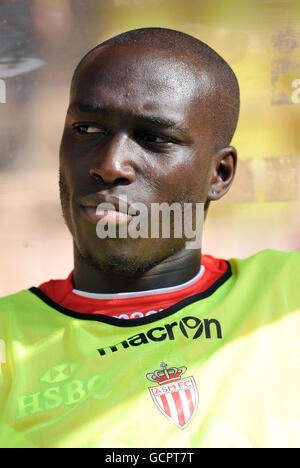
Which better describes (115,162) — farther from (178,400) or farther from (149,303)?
(178,400)

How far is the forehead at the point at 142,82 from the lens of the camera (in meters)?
1.68

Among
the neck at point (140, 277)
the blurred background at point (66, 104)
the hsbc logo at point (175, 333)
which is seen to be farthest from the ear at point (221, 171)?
the blurred background at point (66, 104)

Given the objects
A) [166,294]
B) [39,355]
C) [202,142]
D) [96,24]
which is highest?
[96,24]

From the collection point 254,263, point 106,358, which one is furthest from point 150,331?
point 254,263

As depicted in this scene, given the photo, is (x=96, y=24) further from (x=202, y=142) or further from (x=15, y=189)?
(x=202, y=142)

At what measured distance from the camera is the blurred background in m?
2.53

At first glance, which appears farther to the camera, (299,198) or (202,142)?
(299,198)

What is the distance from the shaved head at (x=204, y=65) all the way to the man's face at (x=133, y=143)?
20 millimetres

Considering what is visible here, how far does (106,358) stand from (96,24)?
5.15ft


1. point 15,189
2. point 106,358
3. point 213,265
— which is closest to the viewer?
point 106,358

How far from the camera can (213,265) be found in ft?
6.63

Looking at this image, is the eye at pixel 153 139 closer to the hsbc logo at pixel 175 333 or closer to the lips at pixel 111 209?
the lips at pixel 111 209

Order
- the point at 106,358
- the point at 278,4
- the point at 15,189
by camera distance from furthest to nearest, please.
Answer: the point at 15,189 < the point at 278,4 < the point at 106,358

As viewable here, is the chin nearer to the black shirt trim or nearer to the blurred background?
the black shirt trim
